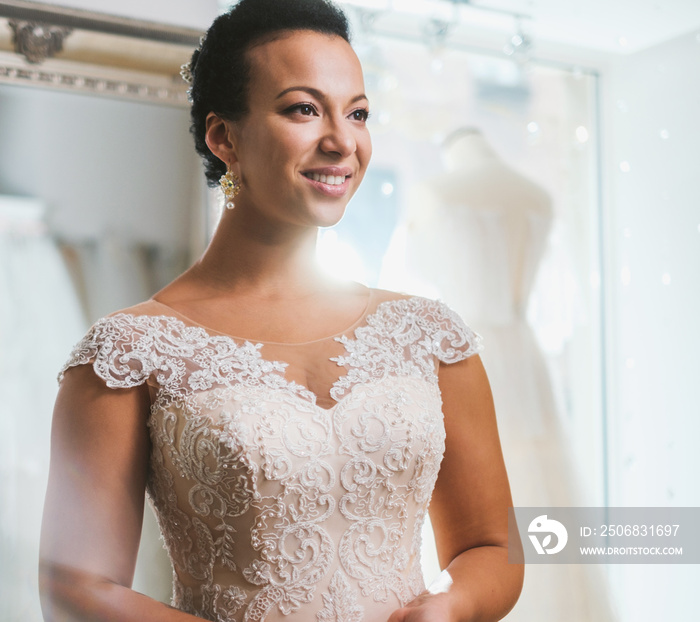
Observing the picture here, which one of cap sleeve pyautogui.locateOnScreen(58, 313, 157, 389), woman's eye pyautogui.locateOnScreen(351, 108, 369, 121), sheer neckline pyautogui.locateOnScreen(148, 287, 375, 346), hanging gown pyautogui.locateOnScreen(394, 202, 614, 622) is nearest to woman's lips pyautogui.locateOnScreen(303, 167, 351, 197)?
woman's eye pyautogui.locateOnScreen(351, 108, 369, 121)

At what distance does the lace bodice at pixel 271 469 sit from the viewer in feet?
3.61

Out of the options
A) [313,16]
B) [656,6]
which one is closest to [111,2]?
[313,16]

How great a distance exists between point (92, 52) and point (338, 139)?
3.84 ft

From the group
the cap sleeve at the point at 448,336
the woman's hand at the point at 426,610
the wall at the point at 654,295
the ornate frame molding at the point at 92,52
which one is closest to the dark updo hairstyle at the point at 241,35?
the cap sleeve at the point at 448,336

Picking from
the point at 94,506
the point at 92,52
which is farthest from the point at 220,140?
the point at 92,52

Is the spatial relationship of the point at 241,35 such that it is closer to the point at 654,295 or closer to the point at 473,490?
the point at 473,490

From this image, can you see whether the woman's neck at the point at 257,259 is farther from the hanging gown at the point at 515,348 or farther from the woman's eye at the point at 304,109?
the hanging gown at the point at 515,348

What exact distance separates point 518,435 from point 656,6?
1.67 metres

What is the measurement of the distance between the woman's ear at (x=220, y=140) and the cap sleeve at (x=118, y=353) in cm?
30

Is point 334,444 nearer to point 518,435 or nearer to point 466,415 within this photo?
point 466,415

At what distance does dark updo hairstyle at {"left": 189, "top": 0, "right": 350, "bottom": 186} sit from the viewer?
3.94 ft

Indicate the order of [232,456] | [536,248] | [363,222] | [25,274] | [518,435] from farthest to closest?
1. [363,222]
2. [536,248]
3. [518,435]
4. [25,274]
5. [232,456]

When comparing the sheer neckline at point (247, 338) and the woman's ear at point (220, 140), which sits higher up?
the woman's ear at point (220, 140)

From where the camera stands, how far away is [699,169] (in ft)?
9.83
